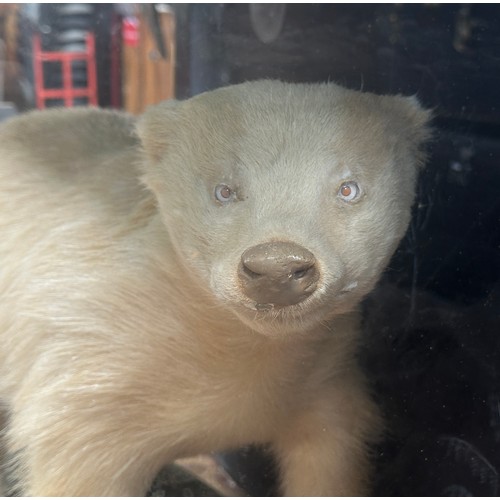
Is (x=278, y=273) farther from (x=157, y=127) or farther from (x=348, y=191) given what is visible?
(x=157, y=127)

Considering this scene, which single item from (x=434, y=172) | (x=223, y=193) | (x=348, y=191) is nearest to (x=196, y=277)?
(x=223, y=193)

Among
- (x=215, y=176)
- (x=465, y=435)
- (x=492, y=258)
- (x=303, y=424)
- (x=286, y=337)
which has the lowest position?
(x=303, y=424)

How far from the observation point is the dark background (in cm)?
128

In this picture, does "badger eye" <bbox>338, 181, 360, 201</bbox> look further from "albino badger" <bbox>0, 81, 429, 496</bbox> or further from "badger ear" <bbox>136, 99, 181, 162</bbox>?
"badger ear" <bbox>136, 99, 181, 162</bbox>

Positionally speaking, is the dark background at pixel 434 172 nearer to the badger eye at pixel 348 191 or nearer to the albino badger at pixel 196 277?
the albino badger at pixel 196 277

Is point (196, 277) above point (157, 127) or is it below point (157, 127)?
below

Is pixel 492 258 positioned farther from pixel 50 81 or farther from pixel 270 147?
pixel 50 81

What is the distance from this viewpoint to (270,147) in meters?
1.17

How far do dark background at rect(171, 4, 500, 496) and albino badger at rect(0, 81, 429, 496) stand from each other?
55 mm

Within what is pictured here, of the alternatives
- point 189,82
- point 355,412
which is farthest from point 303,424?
point 189,82

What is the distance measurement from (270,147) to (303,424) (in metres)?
0.59

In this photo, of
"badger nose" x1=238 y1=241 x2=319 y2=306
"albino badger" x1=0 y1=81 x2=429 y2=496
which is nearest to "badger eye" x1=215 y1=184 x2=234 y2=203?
"albino badger" x1=0 y1=81 x2=429 y2=496

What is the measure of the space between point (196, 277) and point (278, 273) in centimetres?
31

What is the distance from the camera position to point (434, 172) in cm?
136
